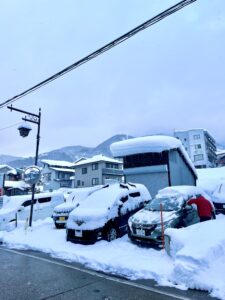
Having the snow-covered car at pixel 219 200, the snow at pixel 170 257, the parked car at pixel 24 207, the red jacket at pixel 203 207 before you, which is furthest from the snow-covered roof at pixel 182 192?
the parked car at pixel 24 207

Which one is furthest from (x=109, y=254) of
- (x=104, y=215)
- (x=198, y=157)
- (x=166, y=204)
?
(x=198, y=157)

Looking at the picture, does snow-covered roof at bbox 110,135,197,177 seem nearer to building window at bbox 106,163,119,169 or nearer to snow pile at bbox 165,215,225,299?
snow pile at bbox 165,215,225,299

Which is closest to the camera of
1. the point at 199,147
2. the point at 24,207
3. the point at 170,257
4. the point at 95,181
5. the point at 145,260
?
the point at 145,260

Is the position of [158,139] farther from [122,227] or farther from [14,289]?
[14,289]

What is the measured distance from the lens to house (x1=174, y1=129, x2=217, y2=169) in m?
72.2

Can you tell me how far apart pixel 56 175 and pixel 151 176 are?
41.4 meters

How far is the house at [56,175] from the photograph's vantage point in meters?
56.6

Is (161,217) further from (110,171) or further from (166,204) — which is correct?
(110,171)

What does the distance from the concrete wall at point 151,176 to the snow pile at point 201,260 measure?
1051 centimetres

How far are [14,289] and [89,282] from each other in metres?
1.57

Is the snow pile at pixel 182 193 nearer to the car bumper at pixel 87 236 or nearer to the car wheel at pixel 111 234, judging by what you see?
the car wheel at pixel 111 234

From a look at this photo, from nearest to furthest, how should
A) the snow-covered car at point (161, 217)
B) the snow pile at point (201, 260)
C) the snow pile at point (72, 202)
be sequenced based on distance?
1. the snow pile at point (201, 260)
2. the snow-covered car at point (161, 217)
3. the snow pile at point (72, 202)

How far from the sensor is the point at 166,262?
275 inches

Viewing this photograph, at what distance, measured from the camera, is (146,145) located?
17828 millimetres
